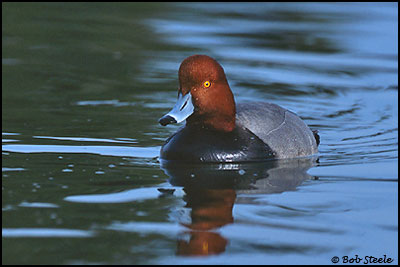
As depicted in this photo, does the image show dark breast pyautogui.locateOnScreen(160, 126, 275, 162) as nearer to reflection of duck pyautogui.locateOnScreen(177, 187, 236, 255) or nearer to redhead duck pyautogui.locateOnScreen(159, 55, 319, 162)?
redhead duck pyautogui.locateOnScreen(159, 55, 319, 162)

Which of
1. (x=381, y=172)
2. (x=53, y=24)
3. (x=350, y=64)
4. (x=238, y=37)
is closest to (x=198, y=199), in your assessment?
(x=381, y=172)

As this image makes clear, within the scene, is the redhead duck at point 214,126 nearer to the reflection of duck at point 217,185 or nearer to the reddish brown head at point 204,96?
the reddish brown head at point 204,96

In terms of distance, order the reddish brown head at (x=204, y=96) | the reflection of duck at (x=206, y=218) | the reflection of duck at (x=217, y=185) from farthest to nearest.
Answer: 1. the reddish brown head at (x=204, y=96)
2. the reflection of duck at (x=217, y=185)
3. the reflection of duck at (x=206, y=218)

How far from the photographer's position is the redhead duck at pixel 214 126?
23.7ft

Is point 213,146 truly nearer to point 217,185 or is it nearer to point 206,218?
point 217,185

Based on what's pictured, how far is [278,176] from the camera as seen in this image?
6984 millimetres

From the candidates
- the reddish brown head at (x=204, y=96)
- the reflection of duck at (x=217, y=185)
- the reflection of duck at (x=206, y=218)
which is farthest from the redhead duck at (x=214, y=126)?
the reflection of duck at (x=206, y=218)

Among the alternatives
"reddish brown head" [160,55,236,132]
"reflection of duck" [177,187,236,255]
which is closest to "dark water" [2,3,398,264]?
"reflection of duck" [177,187,236,255]

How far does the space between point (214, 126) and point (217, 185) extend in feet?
3.12

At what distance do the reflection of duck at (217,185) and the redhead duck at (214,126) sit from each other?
102mm

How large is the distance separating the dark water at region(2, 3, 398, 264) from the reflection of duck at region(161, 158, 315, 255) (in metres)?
0.02

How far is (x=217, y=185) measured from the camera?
6590 millimetres

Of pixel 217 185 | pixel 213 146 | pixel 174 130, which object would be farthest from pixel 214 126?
pixel 174 130

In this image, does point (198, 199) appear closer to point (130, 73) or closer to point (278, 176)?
point (278, 176)
